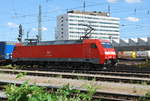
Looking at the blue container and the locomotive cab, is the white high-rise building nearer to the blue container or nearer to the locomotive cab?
Result: the blue container

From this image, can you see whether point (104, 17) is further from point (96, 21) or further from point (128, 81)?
point (128, 81)

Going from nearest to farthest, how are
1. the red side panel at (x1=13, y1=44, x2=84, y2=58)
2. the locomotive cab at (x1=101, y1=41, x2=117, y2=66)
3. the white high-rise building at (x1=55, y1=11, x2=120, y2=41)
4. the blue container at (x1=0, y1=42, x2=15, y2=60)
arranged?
1. the locomotive cab at (x1=101, y1=41, x2=117, y2=66)
2. the red side panel at (x1=13, y1=44, x2=84, y2=58)
3. the blue container at (x1=0, y1=42, x2=15, y2=60)
4. the white high-rise building at (x1=55, y1=11, x2=120, y2=41)

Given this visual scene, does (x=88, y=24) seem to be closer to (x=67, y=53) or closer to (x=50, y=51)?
(x=50, y=51)

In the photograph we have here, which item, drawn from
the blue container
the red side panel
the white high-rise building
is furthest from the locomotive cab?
the white high-rise building

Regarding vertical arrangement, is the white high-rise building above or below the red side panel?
above

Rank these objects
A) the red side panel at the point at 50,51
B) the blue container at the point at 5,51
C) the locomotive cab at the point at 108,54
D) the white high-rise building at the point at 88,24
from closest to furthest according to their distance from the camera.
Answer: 1. the locomotive cab at the point at 108,54
2. the red side panel at the point at 50,51
3. the blue container at the point at 5,51
4. the white high-rise building at the point at 88,24

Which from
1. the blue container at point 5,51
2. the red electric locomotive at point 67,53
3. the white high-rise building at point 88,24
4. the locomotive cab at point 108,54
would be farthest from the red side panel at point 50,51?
the white high-rise building at point 88,24

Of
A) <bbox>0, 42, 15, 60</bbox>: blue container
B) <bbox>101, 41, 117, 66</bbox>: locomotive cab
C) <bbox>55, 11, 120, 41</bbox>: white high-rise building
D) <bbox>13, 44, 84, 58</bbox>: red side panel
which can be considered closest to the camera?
<bbox>101, 41, 117, 66</bbox>: locomotive cab

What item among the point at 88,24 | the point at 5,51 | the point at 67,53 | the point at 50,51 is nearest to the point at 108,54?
the point at 67,53

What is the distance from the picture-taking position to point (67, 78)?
20.5m

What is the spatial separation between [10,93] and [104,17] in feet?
379

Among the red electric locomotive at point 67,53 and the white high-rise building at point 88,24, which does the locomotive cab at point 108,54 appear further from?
the white high-rise building at point 88,24

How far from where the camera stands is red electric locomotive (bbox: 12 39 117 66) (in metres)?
27.2

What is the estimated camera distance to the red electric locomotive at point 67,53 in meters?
27.2
